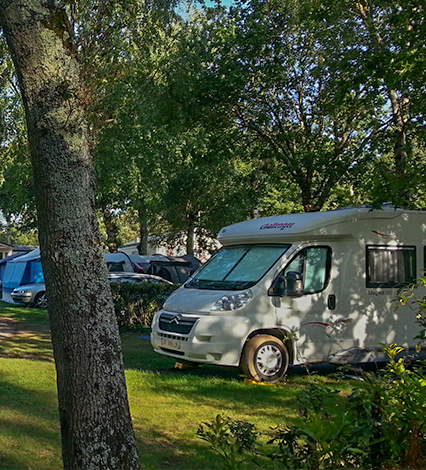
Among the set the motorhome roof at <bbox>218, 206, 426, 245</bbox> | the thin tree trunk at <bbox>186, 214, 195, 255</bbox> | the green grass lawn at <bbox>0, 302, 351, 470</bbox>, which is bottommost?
the green grass lawn at <bbox>0, 302, 351, 470</bbox>

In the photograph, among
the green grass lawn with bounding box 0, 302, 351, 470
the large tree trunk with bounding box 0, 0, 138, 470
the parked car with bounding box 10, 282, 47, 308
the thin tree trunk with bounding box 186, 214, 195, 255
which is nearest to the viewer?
the large tree trunk with bounding box 0, 0, 138, 470

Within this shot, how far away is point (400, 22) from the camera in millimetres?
10383

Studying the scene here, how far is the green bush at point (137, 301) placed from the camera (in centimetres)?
1547

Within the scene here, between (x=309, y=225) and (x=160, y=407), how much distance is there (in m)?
3.70

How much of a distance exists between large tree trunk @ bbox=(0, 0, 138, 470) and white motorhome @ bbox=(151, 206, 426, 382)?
196 inches

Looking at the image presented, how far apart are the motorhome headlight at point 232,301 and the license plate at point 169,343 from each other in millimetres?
796

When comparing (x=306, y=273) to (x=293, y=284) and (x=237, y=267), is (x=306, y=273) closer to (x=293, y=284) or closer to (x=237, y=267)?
(x=293, y=284)

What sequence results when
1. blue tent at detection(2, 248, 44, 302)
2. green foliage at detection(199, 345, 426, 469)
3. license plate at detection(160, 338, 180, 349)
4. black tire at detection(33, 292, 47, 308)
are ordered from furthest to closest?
blue tent at detection(2, 248, 44, 302), black tire at detection(33, 292, 47, 308), license plate at detection(160, 338, 180, 349), green foliage at detection(199, 345, 426, 469)

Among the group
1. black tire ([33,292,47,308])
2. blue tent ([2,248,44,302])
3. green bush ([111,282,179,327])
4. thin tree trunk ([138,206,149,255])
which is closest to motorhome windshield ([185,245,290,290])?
green bush ([111,282,179,327])

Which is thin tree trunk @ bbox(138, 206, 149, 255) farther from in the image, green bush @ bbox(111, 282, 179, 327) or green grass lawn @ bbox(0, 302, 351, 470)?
green grass lawn @ bbox(0, 302, 351, 470)

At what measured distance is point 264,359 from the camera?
855cm

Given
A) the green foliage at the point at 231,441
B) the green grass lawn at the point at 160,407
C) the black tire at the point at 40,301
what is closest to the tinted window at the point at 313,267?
the green grass lawn at the point at 160,407

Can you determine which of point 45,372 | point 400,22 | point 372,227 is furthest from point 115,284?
point 400,22

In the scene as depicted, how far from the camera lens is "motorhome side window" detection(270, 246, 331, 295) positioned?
8.87m
